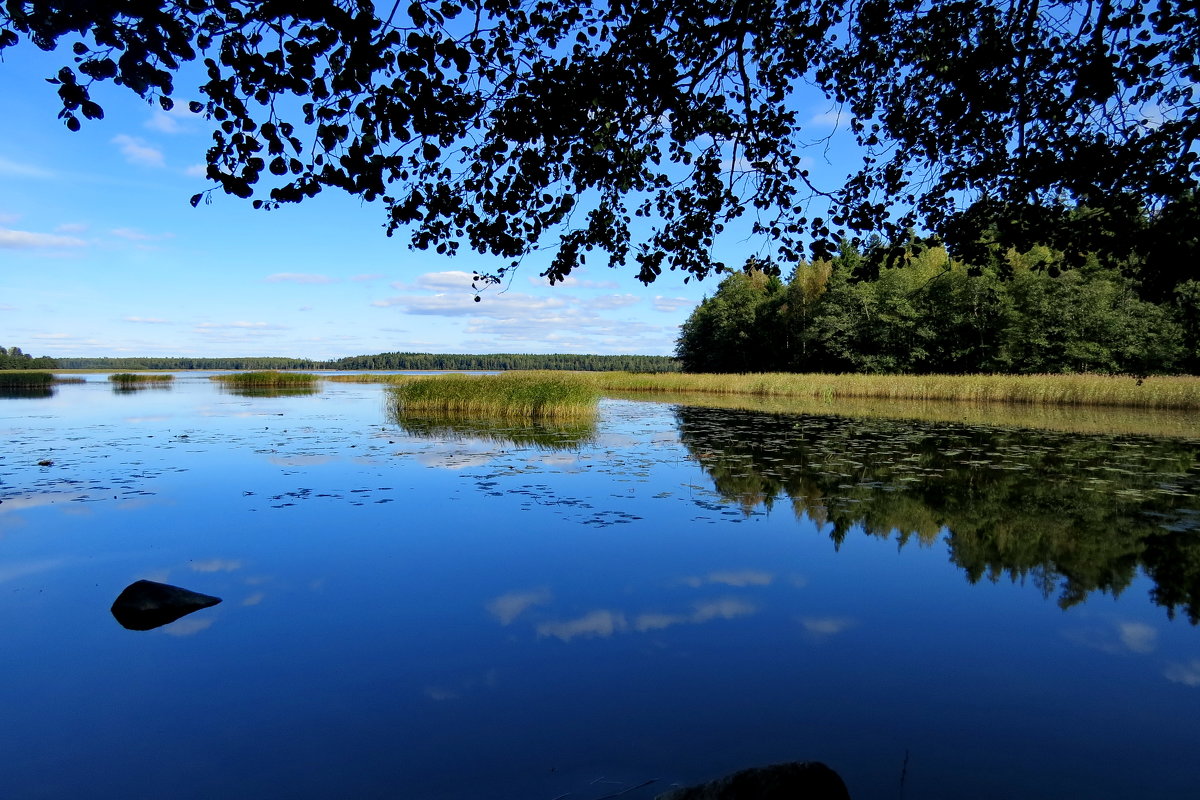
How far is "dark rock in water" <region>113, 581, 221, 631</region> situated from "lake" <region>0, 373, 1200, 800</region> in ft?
0.46

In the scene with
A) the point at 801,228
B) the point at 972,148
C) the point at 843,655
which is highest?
the point at 972,148

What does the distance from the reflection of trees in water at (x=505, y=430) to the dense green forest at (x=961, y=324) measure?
1337cm

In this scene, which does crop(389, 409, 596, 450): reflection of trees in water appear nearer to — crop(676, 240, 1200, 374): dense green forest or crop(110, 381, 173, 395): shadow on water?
crop(676, 240, 1200, 374): dense green forest

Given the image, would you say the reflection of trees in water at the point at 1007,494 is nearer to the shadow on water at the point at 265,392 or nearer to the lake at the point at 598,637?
the lake at the point at 598,637

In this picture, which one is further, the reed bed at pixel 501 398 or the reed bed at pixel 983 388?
the reed bed at pixel 983 388

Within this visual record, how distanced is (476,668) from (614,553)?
9.29 feet

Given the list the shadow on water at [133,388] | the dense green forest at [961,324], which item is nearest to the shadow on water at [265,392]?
A: the shadow on water at [133,388]

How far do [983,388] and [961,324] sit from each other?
459 inches

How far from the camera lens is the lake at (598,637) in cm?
334

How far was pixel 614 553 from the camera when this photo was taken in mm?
7027

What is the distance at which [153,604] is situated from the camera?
17.5ft

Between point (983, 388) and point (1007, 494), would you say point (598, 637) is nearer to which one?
point (1007, 494)

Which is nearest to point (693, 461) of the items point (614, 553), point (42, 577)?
point (614, 553)

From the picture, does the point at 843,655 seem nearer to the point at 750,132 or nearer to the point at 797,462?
the point at 750,132
